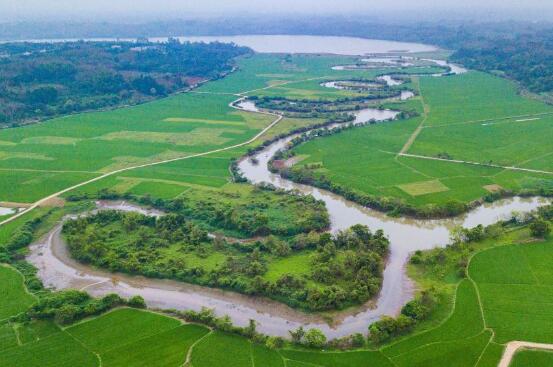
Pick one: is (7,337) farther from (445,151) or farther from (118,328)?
(445,151)

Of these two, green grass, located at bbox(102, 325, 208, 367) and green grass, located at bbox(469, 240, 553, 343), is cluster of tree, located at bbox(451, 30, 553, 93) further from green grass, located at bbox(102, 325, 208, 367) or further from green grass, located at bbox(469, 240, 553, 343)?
green grass, located at bbox(102, 325, 208, 367)

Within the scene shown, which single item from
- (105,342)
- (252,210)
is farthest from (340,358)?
(252,210)

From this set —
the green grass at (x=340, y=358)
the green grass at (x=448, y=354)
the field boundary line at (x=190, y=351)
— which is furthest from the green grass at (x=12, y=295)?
the green grass at (x=448, y=354)

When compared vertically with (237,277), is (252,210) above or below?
above

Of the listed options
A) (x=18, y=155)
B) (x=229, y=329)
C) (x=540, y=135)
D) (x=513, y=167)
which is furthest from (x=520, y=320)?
(x=18, y=155)

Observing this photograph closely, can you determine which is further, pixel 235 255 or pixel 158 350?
pixel 235 255

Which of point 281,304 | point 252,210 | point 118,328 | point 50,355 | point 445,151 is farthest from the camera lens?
point 445,151
